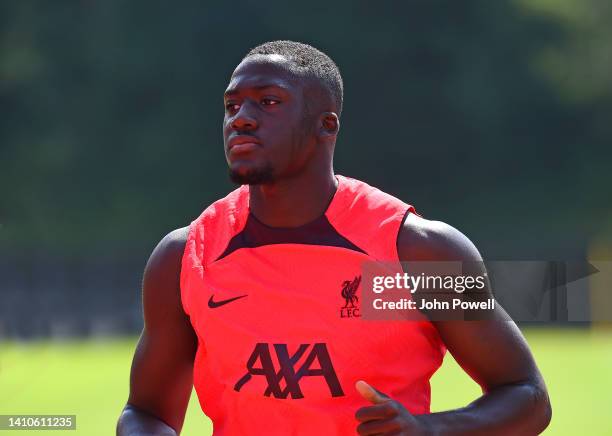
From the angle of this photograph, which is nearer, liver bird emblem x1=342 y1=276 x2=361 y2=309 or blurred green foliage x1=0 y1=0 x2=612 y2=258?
liver bird emblem x1=342 y1=276 x2=361 y2=309

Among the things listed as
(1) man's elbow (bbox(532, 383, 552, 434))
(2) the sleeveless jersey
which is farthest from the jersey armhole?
→ (1) man's elbow (bbox(532, 383, 552, 434))

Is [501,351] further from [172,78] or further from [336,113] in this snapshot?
[172,78]

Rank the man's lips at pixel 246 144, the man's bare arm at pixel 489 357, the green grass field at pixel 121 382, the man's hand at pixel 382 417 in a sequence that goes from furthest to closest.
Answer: the green grass field at pixel 121 382
the man's lips at pixel 246 144
the man's bare arm at pixel 489 357
the man's hand at pixel 382 417

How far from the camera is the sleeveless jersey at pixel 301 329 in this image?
3096 millimetres

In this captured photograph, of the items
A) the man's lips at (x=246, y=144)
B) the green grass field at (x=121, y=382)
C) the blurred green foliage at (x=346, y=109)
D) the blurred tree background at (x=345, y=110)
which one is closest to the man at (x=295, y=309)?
the man's lips at (x=246, y=144)

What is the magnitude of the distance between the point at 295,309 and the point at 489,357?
555 mm

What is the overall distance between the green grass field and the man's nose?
18.7 feet

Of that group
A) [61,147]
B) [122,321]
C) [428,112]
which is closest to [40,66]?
[61,147]

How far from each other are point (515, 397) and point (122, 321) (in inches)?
548

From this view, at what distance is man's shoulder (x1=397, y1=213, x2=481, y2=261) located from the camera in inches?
123

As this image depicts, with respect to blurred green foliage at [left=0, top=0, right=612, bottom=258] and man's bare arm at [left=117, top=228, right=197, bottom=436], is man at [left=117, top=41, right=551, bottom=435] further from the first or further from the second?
blurred green foliage at [left=0, top=0, right=612, bottom=258]

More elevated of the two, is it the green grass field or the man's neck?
the man's neck

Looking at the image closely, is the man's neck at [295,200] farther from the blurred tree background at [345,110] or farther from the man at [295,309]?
the blurred tree background at [345,110]

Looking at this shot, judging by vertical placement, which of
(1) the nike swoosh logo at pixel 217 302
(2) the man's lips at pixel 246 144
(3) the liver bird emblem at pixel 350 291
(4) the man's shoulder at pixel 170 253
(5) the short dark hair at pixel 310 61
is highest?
(5) the short dark hair at pixel 310 61
